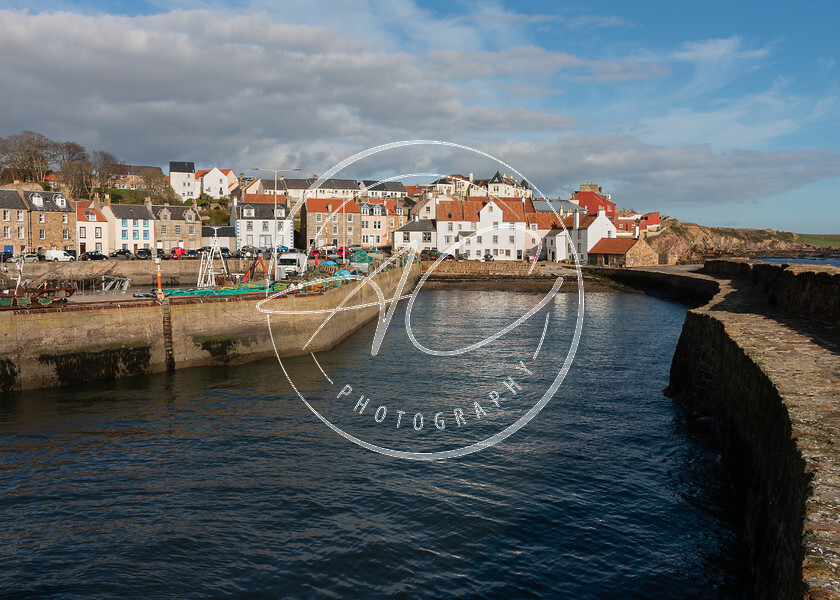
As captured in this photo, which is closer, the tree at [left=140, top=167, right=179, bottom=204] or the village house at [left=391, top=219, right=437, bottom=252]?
the village house at [left=391, top=219, right=437, bottom=252]

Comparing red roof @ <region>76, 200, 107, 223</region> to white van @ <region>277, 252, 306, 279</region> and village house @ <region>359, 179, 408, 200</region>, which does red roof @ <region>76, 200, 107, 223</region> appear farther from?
village house @ <region>359, 179, 408, 200</region>

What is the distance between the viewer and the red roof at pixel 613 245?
344 ft

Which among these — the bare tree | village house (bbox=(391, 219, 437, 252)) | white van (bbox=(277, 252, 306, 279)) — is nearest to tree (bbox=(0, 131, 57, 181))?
the bare tree

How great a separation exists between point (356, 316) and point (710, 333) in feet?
97.7

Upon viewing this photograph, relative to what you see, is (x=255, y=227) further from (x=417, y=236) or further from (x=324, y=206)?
(x=417, y=236)

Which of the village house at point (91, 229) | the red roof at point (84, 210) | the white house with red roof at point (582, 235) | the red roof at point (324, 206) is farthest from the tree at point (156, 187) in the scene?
the white house with red roof at point (582, 235)

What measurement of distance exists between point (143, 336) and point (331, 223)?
83.9m

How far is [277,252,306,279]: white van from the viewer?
57062 mm

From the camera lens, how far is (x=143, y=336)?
3147cm

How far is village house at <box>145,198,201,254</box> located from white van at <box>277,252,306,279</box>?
2014 inches

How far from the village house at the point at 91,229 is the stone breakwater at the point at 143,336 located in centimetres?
7347

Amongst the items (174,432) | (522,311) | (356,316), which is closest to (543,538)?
(174,432)

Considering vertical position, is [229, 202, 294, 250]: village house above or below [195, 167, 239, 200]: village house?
below

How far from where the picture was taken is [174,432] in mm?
21984
